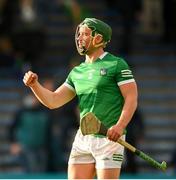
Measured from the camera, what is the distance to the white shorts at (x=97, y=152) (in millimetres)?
7551

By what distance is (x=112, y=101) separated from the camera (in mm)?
7590

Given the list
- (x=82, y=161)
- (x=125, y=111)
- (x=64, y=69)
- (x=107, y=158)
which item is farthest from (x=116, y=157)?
(x=64, y=69)

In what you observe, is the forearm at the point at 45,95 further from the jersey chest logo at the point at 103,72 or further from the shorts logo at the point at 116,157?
the shorts logo at the point at 116,157

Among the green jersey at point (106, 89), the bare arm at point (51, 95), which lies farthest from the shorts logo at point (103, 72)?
the bare arm at point (51, 95)

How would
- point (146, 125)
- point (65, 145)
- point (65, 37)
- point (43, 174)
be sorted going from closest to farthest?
1. point (43, 174)
2. point (65, 145)
3. point (146, 125)
4. point (65, 37)

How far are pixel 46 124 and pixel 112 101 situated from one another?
5.82m

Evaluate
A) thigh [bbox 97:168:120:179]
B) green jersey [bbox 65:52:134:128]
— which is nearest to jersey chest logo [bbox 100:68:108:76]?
green jersey [bbox 65:52:134:128]

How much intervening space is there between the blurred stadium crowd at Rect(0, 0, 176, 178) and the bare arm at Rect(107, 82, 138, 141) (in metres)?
5.75

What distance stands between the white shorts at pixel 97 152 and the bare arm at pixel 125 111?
20 cm

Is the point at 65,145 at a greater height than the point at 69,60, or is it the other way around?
the point at 69,60

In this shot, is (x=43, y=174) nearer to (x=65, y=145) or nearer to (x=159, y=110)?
(x=65, y=145)

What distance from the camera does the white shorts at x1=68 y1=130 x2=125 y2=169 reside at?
24.8ft

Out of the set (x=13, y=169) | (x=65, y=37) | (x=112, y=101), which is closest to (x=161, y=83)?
(x=65, y=37)

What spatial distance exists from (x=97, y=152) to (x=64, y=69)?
816 centimetres
